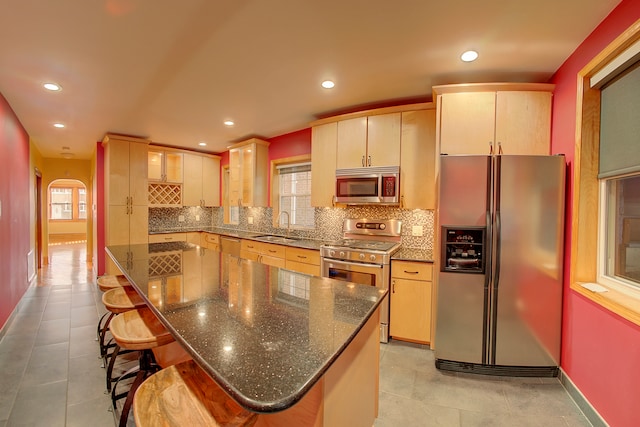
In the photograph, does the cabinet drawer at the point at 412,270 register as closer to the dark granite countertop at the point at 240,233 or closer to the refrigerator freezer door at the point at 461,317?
the refrigerator freezer door at the point at 461,317

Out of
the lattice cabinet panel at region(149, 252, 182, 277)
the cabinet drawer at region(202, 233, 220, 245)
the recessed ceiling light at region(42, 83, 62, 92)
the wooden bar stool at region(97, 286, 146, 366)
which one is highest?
the recessed ceiling light at region(42, 83, 62, 92)

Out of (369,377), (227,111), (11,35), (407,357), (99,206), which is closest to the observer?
(369,377)

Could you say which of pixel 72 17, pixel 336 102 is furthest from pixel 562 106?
pixel 72 17

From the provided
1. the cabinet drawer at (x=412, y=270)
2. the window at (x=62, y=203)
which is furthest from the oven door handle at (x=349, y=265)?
the window at (x=62, y=203)

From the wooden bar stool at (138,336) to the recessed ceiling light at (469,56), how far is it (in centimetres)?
266

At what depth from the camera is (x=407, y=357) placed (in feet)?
8.34

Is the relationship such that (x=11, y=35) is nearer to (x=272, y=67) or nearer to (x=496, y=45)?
(x=272, y=67)

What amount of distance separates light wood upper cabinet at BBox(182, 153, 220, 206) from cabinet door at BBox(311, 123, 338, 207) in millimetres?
3069

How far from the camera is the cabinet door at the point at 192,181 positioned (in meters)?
5.50

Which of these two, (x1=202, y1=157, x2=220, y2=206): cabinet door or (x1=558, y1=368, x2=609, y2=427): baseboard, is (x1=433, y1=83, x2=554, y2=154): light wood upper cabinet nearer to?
(x1=558, y1=368, x2=609, y2=427): baseboard

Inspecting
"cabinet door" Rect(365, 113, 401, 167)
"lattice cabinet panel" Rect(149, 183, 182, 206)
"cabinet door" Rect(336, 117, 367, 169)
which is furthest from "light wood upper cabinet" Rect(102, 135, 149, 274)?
"cabinet door" Rect(365, 113, 401, 167)

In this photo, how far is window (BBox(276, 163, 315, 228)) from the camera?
4398mm

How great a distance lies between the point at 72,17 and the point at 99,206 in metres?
4.06

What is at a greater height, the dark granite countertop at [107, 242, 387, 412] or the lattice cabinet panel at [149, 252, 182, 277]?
the lattice cabinet panel at [149, 252, 182, 277]
